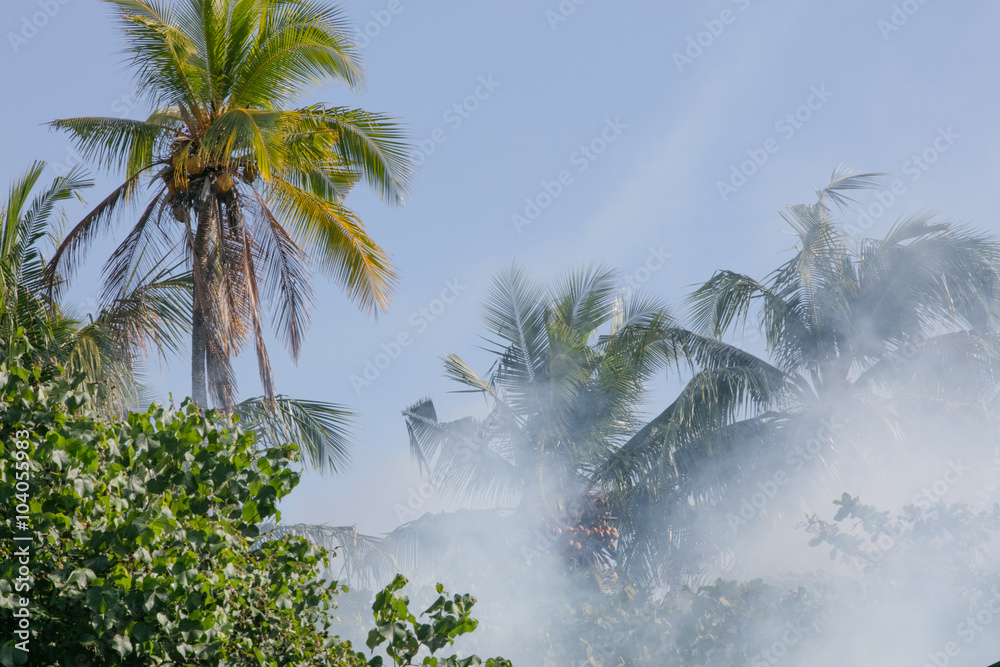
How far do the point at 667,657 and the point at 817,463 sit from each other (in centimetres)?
312

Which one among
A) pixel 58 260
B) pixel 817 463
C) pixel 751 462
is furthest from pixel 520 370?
pixel 58 260

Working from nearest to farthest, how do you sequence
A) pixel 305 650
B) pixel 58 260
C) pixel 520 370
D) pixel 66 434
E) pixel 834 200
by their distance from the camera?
pixel 66 434
pixel 305 650
pixel 58 260
pixel 834 200
pixel 520 370

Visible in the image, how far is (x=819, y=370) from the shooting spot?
448 inches

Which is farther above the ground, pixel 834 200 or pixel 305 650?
pixel 834 200

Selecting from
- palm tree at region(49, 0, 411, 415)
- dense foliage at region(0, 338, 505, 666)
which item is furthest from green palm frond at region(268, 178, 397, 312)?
dense foliage at region(0, 338, 505, 666)

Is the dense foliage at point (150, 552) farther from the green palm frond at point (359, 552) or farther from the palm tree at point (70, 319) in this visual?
the green palm frond at point (359, 552)

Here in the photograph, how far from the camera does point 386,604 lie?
386cm

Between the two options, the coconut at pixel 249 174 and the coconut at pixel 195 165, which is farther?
the coconut at pixel 249 174

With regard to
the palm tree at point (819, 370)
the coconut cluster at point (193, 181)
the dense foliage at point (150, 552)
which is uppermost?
the coconut cluster at point (193, 181)

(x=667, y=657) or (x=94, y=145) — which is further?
(x=667, y=657)

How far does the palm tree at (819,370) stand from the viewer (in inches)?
421

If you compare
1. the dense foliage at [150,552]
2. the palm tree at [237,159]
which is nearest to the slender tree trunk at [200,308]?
the palm tree at [237,159]

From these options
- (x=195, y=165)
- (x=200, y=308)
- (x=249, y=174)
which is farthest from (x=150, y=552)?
(x=249, y=174)

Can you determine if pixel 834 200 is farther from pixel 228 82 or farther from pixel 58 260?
pixel 58 260
